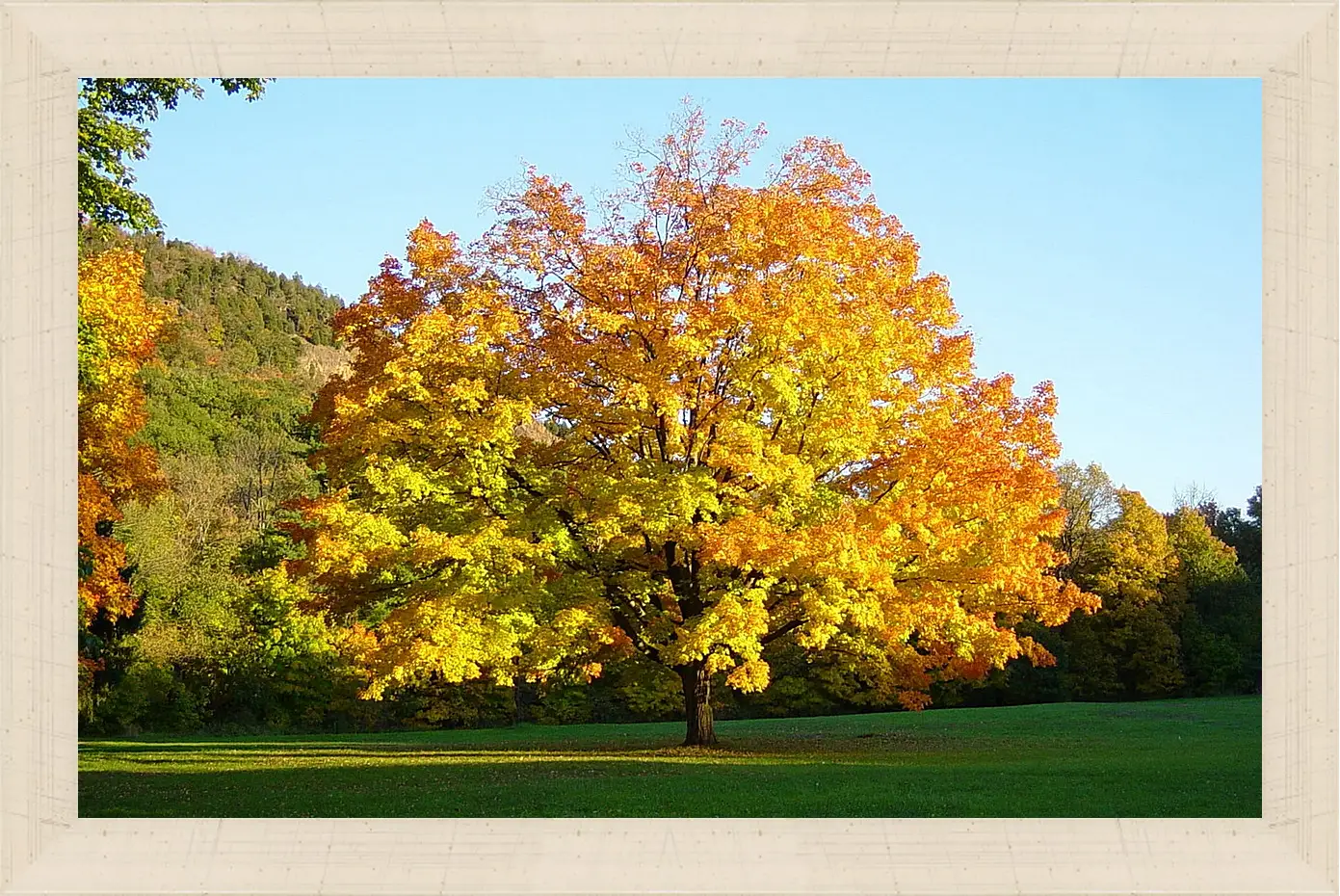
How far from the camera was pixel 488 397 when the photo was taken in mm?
11438

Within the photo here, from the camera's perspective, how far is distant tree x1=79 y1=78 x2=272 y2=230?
33.5ft

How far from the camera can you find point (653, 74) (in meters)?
6.92

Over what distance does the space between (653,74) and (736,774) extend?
19.7 ft

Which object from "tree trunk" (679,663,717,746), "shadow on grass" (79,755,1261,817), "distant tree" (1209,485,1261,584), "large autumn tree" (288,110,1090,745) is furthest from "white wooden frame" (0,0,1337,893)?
"distant tree" (1209,485,1261,584)

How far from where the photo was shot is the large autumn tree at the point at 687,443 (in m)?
10.6

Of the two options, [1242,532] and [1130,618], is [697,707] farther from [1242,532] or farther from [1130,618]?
[1242,532]

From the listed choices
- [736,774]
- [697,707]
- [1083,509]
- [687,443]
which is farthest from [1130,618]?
[736,774]

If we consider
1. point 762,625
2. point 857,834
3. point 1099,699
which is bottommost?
point 1099,699

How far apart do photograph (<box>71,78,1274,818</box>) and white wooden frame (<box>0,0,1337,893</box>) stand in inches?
58.9

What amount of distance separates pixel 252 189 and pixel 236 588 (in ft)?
25.7

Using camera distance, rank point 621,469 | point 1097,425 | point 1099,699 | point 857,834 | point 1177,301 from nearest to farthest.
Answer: point 857,834 → point 621,469 → point 1177,301 → point 1097,425 → point 1099,699
